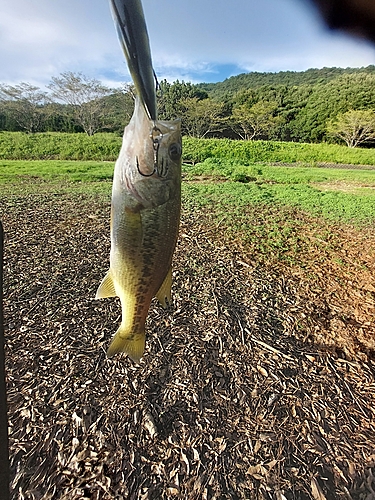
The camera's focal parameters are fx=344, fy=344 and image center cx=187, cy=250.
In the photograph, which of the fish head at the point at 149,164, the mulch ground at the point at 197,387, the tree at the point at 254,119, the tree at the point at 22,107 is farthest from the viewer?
the tree at the point at 254,119

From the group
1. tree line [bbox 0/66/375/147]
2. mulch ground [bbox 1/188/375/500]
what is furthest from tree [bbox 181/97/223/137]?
mulch ground [bbox 1/188/375/500]

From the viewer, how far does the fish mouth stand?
0.47m

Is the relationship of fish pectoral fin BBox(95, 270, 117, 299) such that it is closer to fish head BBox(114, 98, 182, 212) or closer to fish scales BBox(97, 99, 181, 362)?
fish scales BBox(97, 99, 181, 362)

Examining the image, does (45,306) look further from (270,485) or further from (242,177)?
(242,177)

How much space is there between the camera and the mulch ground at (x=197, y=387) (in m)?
1.55

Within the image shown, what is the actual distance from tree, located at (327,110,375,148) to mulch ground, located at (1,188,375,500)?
68.6ft

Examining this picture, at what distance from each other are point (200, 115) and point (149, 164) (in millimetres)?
22734

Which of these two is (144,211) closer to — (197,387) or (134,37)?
(134,37)

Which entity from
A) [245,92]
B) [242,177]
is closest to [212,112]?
[245,92]

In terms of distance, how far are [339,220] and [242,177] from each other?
3323 mm

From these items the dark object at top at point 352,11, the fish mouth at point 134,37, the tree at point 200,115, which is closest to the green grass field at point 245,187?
the dark object at top at point 352,11

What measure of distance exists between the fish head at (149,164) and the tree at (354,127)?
77.8 ft

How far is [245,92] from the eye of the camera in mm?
26766

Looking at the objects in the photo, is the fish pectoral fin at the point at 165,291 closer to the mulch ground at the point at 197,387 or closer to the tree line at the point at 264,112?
the mulch ground at the point at 197,387
